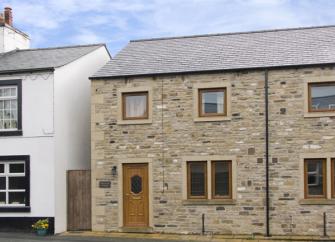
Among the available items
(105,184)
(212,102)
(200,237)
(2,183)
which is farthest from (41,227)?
(212,102)

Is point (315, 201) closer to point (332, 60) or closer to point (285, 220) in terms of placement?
point (285, 220)

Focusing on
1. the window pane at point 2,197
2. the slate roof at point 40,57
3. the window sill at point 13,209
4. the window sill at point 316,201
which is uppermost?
the slate roof at point 40,57

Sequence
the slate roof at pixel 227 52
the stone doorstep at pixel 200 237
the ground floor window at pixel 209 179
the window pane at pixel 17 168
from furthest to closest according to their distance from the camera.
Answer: the window pane at pixel 17 168
the slate roof at pixel 227 52
the ground floor window at pixel 209 179
the stone doorstep at pixel 200 237

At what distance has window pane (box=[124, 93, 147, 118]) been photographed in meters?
17.6

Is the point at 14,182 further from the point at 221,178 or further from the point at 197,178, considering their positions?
the point at 221,178

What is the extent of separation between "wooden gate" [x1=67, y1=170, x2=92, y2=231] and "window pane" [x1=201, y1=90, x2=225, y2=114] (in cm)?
466

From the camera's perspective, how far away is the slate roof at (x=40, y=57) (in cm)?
1806

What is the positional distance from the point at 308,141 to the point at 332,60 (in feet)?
8.79

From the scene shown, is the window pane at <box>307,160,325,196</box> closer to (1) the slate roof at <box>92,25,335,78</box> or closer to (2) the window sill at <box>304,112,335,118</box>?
(2) the window sill at <box>304,112,335,118</box>

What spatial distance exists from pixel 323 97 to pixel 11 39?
12910 millimetres

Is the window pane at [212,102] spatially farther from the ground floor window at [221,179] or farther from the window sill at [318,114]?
the window sill at [318,114]

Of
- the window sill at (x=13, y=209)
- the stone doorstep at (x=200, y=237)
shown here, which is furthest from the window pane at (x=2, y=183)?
the stone doorstep at (x=200, y=237)

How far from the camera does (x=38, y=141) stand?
1764 cm

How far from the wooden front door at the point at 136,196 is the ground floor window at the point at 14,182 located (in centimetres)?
339
